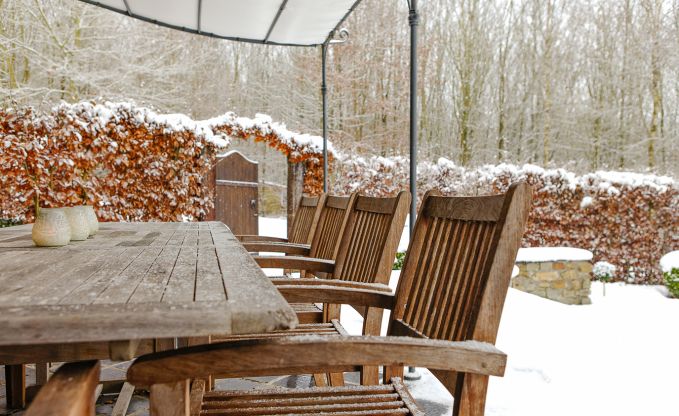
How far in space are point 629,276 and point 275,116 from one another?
974 cm

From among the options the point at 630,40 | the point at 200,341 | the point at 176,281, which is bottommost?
the point at 200,341

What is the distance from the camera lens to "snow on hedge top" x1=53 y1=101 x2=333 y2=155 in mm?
5375

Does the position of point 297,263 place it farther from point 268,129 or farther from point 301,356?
point 268,129

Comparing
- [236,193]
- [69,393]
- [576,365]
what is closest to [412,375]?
[576,365]

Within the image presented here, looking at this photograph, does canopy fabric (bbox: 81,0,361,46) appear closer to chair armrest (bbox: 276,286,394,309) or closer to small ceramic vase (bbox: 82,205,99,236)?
small ceramic vase (bbox: 82,205,99,236)

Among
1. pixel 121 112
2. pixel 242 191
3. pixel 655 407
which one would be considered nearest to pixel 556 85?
pixel 242 191

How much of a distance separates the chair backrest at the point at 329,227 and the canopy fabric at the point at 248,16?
1901 mm

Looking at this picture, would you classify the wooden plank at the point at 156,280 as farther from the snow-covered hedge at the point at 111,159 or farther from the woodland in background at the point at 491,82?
the woodland in background at the point at 491,82

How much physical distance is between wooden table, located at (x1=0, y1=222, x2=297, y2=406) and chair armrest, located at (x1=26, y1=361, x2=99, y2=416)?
0.05 metres

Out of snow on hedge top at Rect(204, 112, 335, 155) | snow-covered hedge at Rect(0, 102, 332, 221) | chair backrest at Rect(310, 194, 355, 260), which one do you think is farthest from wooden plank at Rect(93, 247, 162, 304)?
snow on hedge top at Rect(204, 112, 335, 155)

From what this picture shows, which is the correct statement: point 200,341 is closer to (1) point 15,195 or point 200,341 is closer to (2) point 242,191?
(1) point 15,195

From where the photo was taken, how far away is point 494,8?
44.4ft

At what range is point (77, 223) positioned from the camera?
78.9 inches

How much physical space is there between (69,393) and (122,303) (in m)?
0.16
